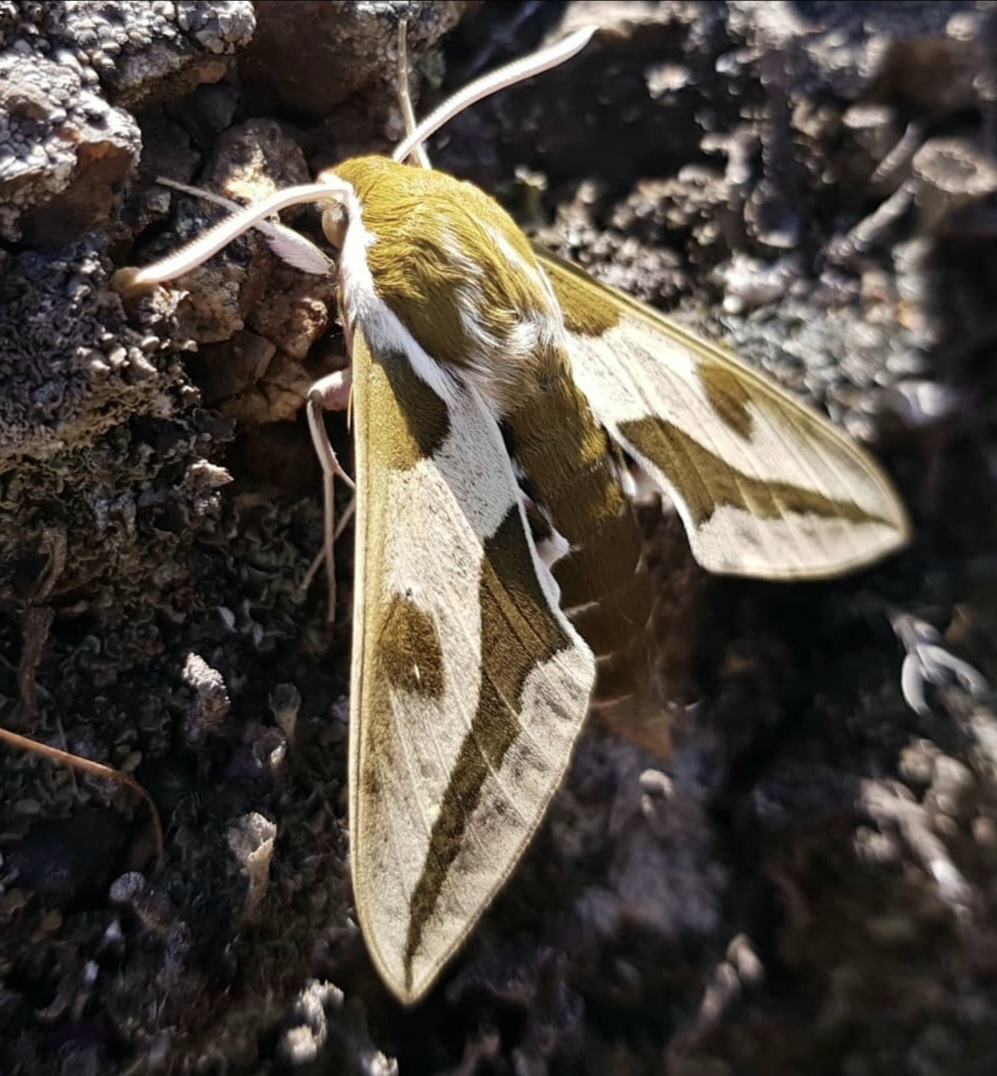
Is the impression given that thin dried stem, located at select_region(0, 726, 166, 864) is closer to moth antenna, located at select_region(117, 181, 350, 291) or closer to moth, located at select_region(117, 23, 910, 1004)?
moth, located at select_region(117, 23, 910, 1004)

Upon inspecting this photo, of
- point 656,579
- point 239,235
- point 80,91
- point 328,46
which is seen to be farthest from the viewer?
point 656,579

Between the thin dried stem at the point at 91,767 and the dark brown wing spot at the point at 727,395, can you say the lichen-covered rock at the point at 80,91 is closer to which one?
the thin dried stem at the point at 91,767

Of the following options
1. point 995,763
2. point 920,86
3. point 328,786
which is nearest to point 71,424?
point 328,786

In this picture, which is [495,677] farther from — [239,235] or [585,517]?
[239,235]

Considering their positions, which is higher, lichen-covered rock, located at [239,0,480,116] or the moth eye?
lichen-covered rock, located at [239,0,480,116]

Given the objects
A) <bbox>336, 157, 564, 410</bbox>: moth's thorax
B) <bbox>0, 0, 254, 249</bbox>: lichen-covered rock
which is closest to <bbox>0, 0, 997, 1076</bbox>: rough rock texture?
<bbox>0, 0, 254, 249</bbox>: lichen-covered rock

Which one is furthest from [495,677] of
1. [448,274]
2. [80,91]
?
[80,91]

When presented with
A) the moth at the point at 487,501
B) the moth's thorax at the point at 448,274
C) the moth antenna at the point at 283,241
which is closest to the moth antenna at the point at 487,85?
the moth at the point at 487,501
